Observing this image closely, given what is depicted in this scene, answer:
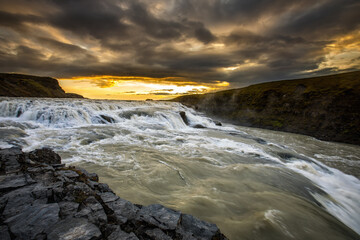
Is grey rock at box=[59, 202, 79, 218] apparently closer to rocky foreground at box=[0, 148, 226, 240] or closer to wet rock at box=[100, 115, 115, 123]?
rocky foreground at box=[0, 148, 226, 240]

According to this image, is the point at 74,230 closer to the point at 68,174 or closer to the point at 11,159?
the point at 68,174

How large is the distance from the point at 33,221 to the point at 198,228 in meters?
2.54

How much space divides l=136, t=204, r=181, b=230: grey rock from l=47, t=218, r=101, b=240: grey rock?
2.42 ft

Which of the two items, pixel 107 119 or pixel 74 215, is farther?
pixel 107 119

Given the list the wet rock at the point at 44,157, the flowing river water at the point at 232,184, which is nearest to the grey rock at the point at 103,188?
the flowing river water at the point at 232,184

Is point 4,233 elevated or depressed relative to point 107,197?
elevated

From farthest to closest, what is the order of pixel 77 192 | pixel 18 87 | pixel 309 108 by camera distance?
pixel 18 87 → pixel 309 108 → pixel 77 192

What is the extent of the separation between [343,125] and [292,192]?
2575 cm

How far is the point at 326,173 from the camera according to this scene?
877cm

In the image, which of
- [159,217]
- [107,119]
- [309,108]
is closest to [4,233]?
[159,217]

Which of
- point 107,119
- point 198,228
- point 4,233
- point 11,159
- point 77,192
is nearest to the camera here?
point 4,233

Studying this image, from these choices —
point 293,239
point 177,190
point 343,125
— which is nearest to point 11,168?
point 177,190

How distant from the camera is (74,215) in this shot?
251 centimetres

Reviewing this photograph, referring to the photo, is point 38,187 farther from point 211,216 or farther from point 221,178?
point 221,178
